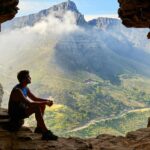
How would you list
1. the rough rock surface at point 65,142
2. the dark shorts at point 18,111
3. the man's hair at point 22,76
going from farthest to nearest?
the rough rock surface at point 65,142
the man's hair at point 22,76
the dark shorts at point 18,111

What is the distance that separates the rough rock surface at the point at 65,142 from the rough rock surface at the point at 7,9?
27.0ft

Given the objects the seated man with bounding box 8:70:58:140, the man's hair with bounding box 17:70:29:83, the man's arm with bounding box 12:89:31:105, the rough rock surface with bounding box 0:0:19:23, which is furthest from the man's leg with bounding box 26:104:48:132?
the rough rock surface with bounding box 0:0:19:23

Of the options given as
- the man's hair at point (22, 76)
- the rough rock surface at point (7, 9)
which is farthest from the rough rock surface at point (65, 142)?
the rough rock surface at point (7, 9)

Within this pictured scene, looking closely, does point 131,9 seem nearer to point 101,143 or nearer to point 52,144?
point 101,143

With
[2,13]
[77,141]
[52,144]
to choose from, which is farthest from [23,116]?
[2,13]

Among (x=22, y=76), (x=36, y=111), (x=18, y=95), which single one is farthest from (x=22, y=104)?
(x=22, y=76)

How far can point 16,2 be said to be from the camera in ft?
97.8

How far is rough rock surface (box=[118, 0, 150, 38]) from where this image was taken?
1059 inches

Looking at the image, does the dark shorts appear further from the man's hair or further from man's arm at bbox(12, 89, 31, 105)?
the man's hair

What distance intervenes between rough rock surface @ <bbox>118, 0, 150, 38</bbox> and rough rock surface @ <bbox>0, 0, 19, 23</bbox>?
833 centimetres

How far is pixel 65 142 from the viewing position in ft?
80.8

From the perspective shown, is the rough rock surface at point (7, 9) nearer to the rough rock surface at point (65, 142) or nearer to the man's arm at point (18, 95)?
the rough rock surface at point (65, 142)

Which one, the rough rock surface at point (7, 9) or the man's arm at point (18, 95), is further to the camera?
the rough rock surface at point (7, 9)

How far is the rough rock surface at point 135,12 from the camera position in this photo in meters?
26.9
